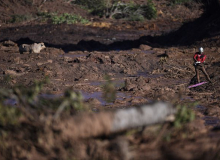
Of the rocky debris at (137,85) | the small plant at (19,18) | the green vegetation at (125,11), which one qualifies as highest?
the green vegetation at (125,11)

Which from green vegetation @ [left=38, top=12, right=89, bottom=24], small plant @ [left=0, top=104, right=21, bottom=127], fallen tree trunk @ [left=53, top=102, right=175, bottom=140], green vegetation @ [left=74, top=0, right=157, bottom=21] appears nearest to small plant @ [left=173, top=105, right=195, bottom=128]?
fallen tree trunk @ [left=53, top=102, right=175, bottom=140]

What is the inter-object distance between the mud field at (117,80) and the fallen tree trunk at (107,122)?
8cm

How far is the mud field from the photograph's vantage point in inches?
139

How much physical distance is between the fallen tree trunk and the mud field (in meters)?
0.08

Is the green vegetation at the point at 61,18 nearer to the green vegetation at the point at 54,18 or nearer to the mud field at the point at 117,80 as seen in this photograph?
the green vegetation at the point at 54,18

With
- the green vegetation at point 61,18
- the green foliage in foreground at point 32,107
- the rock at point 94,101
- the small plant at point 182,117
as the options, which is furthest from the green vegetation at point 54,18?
the small plant at point 182,117

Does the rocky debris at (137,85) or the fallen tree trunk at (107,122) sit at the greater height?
the fallen tree trunk at (107,122)

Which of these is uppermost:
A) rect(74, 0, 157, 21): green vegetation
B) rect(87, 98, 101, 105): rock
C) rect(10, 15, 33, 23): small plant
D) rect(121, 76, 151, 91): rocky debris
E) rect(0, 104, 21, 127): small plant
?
rect(74, 0, 157, 21): green vegetation

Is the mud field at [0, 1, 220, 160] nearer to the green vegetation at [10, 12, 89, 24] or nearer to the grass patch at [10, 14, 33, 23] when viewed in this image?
the grass patch at [10, 14, 33, 23]

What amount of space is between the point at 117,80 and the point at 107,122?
10.0m

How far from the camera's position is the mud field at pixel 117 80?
3535 mm

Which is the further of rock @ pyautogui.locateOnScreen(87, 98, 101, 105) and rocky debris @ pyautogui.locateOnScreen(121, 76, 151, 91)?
rocky debris @ pyautogui.locateOnScreen(121, 76, 151, 91)

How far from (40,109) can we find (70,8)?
110 ft

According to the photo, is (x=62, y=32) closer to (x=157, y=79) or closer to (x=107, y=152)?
(x=157, y=79)
